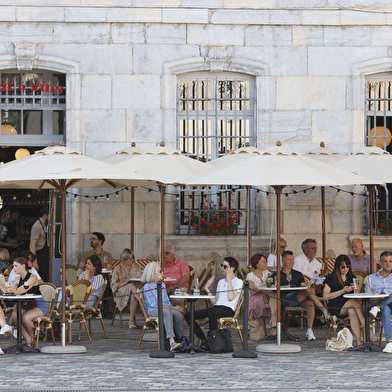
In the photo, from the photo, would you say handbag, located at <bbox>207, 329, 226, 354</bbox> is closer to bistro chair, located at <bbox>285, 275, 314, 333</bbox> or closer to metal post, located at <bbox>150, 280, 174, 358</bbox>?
metal post, located at <bbox>150, 280, 174, 358</bbox>

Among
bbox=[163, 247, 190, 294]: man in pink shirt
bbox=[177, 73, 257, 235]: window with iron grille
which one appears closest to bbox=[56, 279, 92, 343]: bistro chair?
bbox=[163, 247, 190, 294]: man in pink shirt

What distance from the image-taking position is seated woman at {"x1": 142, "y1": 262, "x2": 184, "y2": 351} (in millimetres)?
10367

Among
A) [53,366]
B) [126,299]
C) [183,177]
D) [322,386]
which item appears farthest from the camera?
[126,299]

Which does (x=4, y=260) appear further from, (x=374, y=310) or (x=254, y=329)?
(x=374, y=310)

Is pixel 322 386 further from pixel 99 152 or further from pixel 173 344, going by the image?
pixel 99 152

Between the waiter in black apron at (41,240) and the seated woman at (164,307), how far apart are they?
4.18 metres

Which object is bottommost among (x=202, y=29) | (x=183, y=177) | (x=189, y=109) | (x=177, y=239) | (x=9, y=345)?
(x=9, y=345)

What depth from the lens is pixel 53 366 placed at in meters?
9.27

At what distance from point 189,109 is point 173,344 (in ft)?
19.4

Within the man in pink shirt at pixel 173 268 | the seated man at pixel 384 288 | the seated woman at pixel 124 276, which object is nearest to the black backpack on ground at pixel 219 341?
the seated man at pixel 384 288

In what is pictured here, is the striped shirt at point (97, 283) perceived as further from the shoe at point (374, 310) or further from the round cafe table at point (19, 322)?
the shoe at point (374, 310)

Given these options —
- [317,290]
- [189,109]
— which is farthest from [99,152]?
[317,290]

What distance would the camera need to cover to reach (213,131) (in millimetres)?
15328

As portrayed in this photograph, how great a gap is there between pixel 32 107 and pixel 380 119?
613 centimetres
